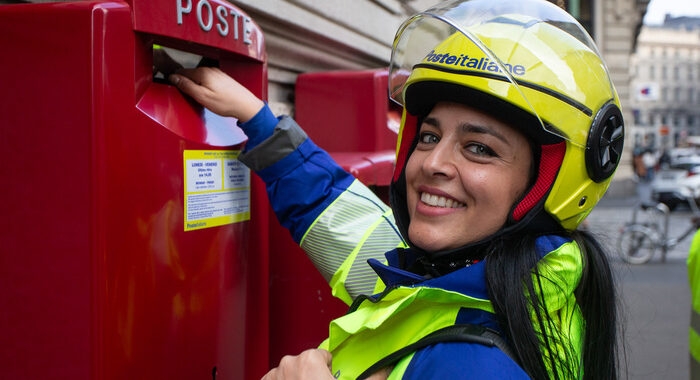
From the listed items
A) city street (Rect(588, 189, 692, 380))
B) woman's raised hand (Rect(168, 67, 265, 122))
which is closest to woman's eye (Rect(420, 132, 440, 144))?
woman's raised hand (Rect(168, 67, 265, 122))

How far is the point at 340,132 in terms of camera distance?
9.23 feet

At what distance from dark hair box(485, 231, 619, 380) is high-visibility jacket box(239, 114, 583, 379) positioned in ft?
0.07

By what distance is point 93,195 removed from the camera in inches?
45.3

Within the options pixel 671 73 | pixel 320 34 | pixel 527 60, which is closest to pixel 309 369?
pixel 527 60

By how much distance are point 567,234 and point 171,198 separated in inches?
37.2

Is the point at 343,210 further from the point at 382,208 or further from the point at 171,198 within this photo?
the point at 171,198

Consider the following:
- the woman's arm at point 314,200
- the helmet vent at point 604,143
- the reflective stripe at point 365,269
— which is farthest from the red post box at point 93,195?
the helmet vent at point 604,143

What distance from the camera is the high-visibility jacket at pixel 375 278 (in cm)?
107

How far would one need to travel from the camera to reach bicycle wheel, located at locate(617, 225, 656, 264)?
769cm

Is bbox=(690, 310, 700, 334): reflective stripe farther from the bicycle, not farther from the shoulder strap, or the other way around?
the bicycle

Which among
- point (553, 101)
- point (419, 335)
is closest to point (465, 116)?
point (553, 101)

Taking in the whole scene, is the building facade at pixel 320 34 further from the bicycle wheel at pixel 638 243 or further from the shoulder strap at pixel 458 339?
the bicycle wheel at pixel 638 243

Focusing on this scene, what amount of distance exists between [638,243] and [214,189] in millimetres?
7674

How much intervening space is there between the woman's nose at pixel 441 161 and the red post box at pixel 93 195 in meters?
0.57
